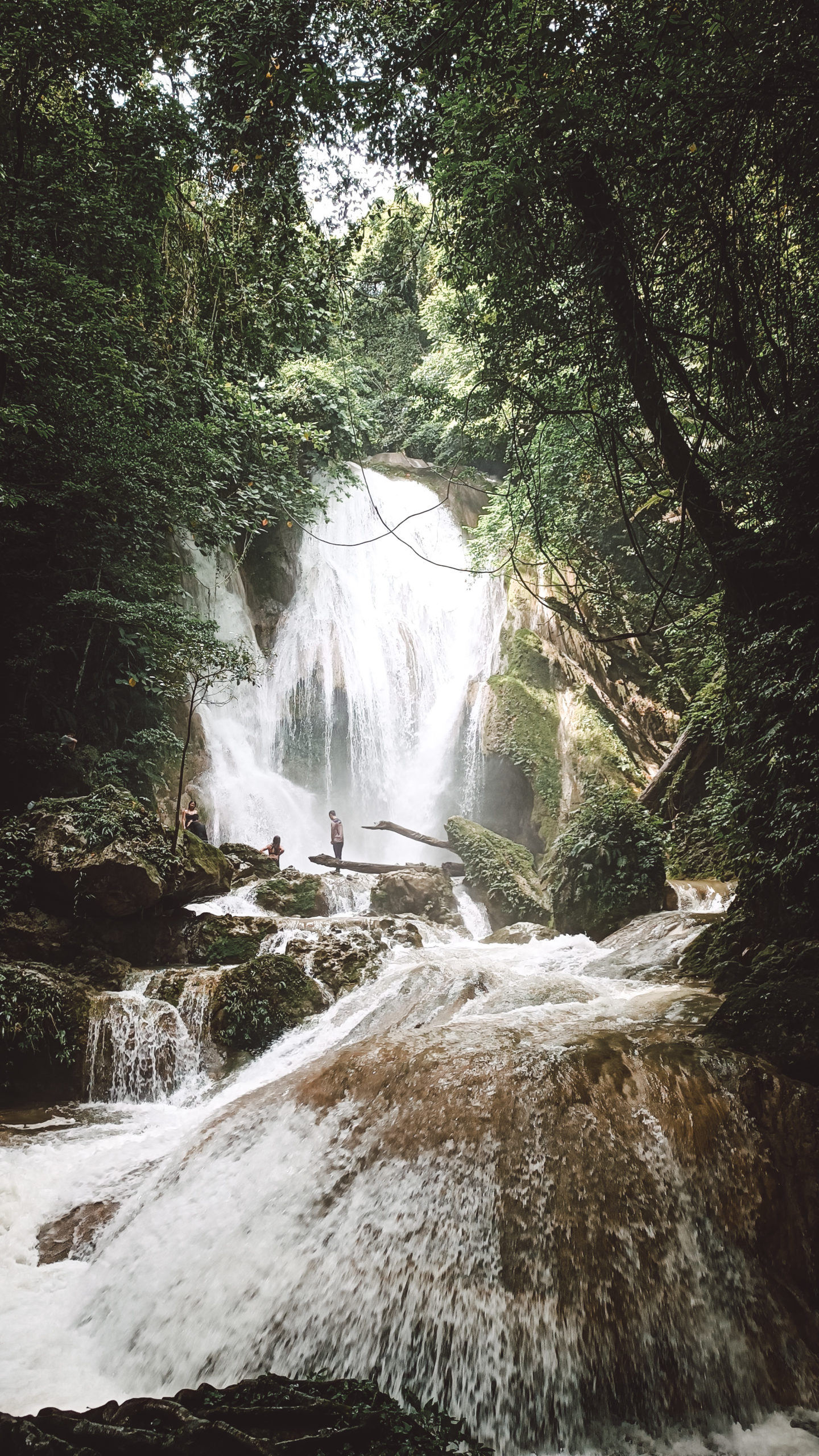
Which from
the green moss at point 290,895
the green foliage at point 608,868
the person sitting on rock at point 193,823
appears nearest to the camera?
the green foliage at point 608,868

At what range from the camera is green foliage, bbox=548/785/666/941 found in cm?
911

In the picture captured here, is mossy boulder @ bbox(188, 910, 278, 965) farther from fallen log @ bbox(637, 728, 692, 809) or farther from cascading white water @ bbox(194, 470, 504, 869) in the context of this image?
fallen log @ bbox(637, 728, 692, 809)

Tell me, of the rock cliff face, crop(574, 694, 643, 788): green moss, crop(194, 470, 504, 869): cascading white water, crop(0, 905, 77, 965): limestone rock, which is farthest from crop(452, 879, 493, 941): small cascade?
crop(0, 905, 77, 965): limestone rock

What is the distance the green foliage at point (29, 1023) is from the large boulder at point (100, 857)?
112 cm

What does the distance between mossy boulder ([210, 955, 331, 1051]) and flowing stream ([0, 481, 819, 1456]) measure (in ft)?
4.42

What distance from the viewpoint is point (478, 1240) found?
2.62m

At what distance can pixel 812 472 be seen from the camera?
4.22 m

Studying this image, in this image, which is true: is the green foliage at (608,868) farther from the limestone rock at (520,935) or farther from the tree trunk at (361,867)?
the tree trunk at (361,867)

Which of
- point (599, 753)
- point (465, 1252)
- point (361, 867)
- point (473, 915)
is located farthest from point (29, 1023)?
point (599, 753)

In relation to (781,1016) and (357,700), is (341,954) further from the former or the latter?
(357,700)

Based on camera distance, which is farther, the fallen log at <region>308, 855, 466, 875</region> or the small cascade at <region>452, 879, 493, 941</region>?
the fallen log at <region>308, 855, 466, 875</region>

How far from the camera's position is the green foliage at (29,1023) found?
5.23 meters

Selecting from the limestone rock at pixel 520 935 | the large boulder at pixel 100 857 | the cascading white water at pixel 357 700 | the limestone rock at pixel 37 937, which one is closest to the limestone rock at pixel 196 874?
the large boulder at pixel 100 857

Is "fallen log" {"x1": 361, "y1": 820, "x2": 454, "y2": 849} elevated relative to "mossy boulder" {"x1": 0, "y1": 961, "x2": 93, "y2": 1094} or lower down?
elevated
